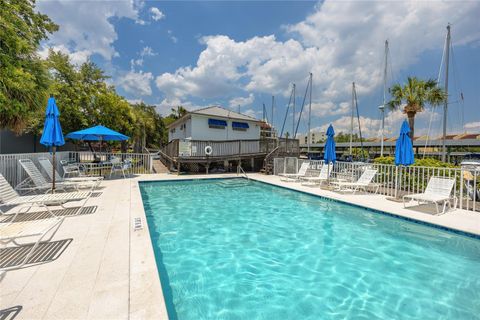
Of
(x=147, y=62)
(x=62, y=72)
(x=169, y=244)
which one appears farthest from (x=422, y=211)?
(x=147, y=62)

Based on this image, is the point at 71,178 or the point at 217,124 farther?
the point at 217,124

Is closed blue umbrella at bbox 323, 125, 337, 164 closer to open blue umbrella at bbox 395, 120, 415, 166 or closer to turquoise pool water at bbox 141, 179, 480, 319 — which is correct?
→ open blue umbrella at bbox 395, 120, 415, 166

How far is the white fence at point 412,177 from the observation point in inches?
284

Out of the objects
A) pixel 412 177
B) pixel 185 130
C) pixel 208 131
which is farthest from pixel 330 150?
pixel 185 130

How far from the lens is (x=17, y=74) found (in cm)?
716

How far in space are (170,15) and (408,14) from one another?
43.4ft

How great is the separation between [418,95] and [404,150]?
15074mm

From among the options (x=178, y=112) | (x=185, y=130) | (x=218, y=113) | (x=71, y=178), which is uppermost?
(x=178, y=112)

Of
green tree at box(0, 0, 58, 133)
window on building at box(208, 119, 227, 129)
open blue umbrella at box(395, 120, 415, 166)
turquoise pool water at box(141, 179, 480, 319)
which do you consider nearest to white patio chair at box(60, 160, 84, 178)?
green tree at box(0, 0, 58, 133)

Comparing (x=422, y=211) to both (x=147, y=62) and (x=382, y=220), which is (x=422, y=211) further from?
(x=147, y=62)

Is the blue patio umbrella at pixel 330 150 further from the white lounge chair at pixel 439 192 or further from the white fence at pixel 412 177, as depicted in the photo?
the white lounge chair at pixel 439 192

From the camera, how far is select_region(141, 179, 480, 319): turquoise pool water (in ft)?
10.5

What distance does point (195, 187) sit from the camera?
1220 cm

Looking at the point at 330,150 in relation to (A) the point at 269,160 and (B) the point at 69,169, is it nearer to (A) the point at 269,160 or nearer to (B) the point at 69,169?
(A) the point at 269,160
